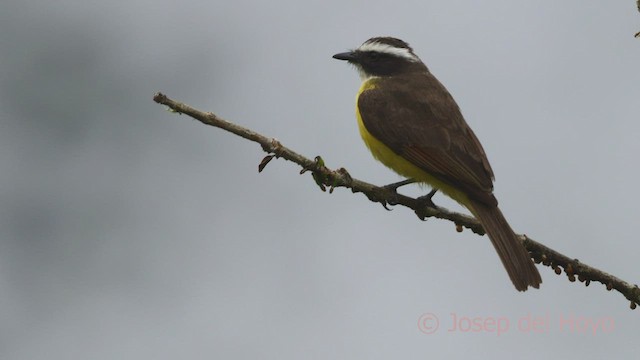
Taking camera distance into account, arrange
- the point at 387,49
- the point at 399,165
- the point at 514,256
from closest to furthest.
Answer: the point at 514,256 → the point at 399,165 → the point at 387,49

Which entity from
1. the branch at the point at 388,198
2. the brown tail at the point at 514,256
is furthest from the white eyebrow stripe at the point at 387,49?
the brown tail at the point at 514,256

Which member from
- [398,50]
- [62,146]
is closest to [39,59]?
[62,146]

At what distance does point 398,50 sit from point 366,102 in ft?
3.05

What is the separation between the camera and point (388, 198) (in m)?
7.71

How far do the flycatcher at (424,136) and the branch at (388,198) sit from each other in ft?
0.54

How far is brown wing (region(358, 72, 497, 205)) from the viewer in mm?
8461

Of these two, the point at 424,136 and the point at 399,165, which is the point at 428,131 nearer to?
the point at 424,136

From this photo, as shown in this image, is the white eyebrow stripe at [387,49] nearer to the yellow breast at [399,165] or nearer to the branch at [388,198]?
the yellow breast at [399,165]

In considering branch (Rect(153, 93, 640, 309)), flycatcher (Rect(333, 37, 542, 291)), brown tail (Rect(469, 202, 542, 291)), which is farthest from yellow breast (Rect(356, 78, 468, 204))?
brown tail (Rect(469, 202, 542, 291))

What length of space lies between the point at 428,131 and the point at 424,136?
3.4 inches

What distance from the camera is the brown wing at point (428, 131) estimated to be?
846 centimetres

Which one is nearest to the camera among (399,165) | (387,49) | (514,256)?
(514,256)

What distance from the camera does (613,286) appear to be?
6445 mm

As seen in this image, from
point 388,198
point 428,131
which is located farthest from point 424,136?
point 388,198
